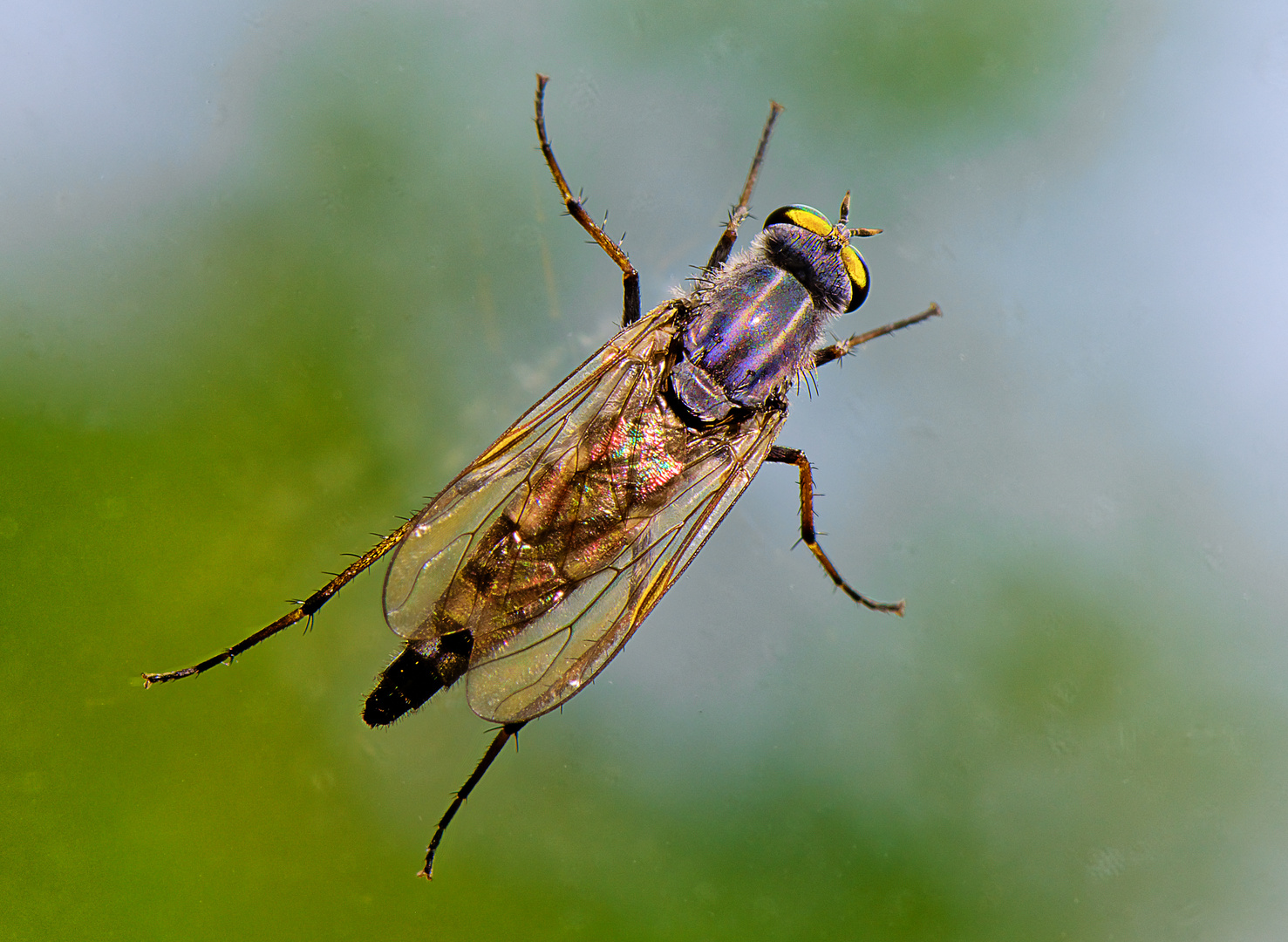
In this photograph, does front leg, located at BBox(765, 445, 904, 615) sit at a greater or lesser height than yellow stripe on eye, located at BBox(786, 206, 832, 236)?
lesser

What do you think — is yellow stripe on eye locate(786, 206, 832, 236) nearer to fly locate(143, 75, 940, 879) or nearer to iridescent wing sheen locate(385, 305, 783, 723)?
fly locate(143, 75, 940, 879)

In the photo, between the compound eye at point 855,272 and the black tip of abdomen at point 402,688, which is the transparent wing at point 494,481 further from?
the compound eye at point 855,272

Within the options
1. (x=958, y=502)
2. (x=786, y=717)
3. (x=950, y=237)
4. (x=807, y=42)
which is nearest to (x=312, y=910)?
(x=786, y=717)

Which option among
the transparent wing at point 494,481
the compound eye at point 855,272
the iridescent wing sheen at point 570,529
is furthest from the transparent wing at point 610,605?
the compound eye at point 855,272

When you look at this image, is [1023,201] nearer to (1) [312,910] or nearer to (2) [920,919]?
(2) [920,919]

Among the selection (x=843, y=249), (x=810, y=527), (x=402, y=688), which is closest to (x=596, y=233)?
(x=843, y=249)

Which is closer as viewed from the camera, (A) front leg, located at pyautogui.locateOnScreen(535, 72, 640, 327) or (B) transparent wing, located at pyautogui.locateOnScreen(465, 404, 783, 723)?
(B) transparent wing, located at pyautogui.locateOnScreen(465, 404, 783, 723)

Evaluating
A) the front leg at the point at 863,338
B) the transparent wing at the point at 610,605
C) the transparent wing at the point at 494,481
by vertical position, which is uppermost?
the transparent wing at the point at 494,481

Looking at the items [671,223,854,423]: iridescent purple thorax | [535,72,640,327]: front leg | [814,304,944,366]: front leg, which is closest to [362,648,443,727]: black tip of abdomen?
[671,223,854,423]: iridescent purple thorax
